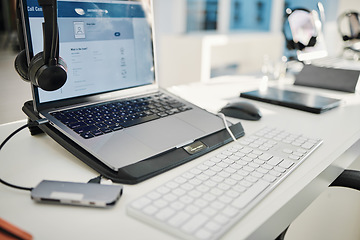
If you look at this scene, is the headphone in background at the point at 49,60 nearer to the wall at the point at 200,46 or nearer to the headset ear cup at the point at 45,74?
the headset ear cup at the point at 45,74

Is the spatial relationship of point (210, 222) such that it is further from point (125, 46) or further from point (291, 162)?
point (125, 46)

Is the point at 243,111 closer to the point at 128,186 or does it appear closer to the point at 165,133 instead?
the point at 165,133

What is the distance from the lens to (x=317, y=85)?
1.33 m

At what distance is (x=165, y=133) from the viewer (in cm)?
67

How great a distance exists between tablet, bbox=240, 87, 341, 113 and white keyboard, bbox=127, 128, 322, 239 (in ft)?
1.02

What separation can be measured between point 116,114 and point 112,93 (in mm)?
95

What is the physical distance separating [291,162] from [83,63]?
0.49 metres

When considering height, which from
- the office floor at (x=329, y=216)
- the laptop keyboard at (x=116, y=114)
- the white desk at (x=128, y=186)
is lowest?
the office floor at (x=329, y=216)

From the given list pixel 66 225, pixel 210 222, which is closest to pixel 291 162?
pixel 210 222

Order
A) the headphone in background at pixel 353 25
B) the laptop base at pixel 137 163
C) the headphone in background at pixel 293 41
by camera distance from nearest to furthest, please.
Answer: the laptop base at pixel 137 163 → the headphone in background at pixel 293 41 → the headphone in background at pixel 353 25

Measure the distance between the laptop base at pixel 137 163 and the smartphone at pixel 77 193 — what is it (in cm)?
4

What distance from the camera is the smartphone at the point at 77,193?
0.46 m

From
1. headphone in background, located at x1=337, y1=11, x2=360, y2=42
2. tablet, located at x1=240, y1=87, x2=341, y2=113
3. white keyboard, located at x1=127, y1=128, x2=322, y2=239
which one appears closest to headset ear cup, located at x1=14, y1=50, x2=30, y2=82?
white keyboard, located at x1=127, y1=128, x2=322, y2=239

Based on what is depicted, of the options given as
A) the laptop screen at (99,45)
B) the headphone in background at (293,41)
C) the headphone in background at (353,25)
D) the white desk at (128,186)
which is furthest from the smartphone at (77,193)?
the headphone in background at (353,25)
